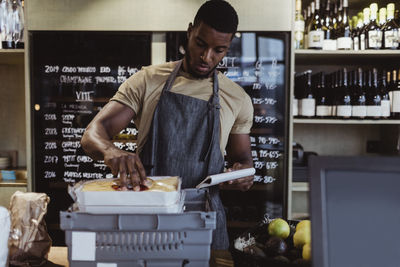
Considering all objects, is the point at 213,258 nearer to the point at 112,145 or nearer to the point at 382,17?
the point at 112,145

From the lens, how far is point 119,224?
2.31 ft

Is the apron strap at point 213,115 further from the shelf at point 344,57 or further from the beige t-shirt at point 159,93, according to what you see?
the shelf at point 344,57

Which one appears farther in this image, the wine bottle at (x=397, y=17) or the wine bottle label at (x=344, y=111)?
the wine bottle at (x=397, y=17)

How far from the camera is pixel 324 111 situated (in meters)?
2.46

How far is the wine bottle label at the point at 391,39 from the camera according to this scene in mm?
2422

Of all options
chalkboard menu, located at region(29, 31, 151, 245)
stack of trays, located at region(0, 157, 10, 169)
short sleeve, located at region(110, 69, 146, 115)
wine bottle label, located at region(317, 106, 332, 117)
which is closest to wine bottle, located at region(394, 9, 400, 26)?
wine bottle label, located at region(317, 106, 332, 117)

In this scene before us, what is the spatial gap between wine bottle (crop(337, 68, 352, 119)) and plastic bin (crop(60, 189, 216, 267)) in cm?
195

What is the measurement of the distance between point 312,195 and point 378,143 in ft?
8.24

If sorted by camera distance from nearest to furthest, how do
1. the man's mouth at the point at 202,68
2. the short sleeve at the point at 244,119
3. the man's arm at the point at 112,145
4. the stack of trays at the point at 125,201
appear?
the stack of trays at the point at 125,201, the man's arm at the point at 112,145, the man's mouth at the point at 202,68, the short sleeve at the point at 244,119

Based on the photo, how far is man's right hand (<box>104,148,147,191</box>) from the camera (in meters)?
0.80

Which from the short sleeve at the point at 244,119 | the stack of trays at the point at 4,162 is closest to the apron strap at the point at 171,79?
the short sleeve at the point at 244,119

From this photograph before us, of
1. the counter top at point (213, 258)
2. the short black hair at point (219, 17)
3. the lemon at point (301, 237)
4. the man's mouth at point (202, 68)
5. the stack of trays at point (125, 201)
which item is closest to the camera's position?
the stack of trays at point (125, 201)

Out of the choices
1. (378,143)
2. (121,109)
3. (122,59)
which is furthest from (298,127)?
(121,109)

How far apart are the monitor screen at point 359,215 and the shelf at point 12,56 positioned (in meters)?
2.33
